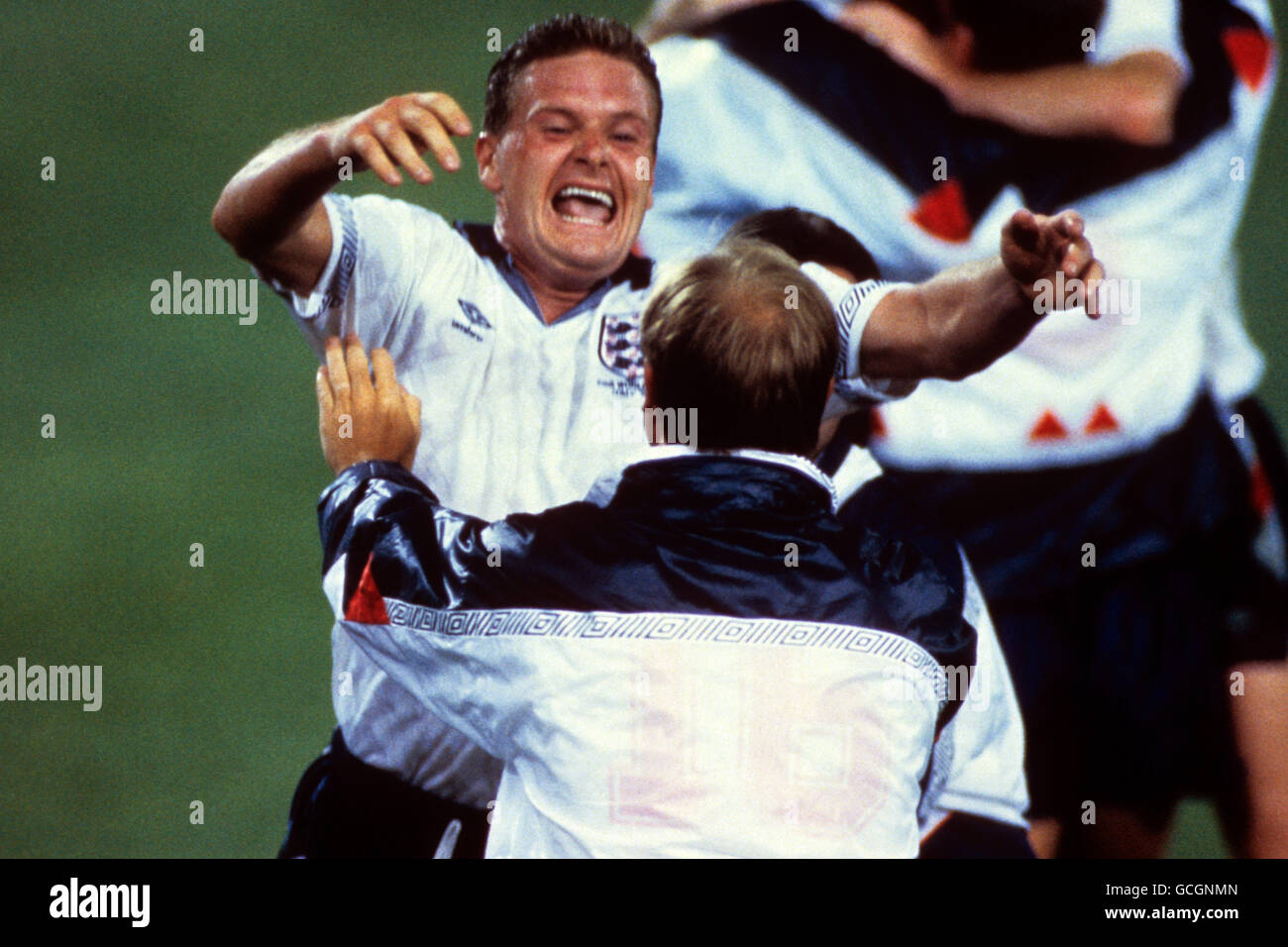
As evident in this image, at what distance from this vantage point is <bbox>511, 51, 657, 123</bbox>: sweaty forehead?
6.68 feet

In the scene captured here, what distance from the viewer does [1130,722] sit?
252 centimetres

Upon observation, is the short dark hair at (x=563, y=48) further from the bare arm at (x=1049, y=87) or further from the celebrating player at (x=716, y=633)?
the bare arm at (x=1049, y=87)

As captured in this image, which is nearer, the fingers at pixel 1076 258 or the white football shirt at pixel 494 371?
the fingers at pixel 1076 258

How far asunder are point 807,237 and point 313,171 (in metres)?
0.83

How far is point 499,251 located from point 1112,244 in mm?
1060

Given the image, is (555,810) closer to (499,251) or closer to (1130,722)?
(499,251)

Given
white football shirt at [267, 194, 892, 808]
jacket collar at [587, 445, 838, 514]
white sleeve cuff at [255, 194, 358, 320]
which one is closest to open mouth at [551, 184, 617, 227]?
white football shirt at [267, 194, 892, 808]

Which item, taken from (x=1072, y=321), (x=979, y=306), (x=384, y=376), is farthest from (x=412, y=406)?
(x=1072, y=321)

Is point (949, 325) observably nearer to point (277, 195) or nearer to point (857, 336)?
point (857, 336)

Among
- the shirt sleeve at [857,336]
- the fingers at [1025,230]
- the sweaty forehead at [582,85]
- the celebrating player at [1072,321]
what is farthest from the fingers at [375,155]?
the celebrating player at [1072,321]

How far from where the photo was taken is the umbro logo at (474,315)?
2.04 metres

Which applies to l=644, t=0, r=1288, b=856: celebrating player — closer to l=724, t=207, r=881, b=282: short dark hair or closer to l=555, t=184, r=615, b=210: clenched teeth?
l=724, t=207, r=881, b=282: short dark hair
